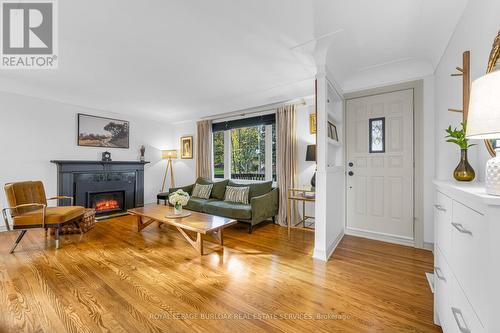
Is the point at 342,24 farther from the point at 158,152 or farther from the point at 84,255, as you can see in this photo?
the point at 158,152

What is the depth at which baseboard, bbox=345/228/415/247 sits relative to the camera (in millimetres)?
2959

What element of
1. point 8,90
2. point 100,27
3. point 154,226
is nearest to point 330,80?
point 100,27

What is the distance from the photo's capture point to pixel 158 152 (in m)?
6.00

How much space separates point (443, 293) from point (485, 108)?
3.82 feet

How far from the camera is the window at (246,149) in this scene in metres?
4.52

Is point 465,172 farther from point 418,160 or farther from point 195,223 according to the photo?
point 195,223

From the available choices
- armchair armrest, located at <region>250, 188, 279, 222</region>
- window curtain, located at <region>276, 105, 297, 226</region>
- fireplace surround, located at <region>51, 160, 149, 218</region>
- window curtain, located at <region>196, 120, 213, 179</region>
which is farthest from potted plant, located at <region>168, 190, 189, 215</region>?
fireplace surround, located at <region>51, 160, 149, 218</region>

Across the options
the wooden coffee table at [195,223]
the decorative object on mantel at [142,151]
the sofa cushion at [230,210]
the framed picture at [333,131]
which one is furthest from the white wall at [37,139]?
the framed picture at [333,131]

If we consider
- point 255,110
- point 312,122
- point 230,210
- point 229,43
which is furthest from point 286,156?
point 229,43

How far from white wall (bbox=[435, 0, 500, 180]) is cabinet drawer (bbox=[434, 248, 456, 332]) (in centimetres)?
72

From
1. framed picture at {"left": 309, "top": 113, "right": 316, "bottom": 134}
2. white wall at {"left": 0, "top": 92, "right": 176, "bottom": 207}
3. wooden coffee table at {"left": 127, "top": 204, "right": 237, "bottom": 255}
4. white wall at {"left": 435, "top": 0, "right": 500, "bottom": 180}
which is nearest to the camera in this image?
white wall at {"left": 435, "top": 0, "right": 500, "bottom": 180}

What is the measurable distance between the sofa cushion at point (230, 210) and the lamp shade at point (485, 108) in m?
2.98

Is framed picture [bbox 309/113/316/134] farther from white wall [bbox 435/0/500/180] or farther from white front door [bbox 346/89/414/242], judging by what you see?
white wall [bbox 435/0/500/180]

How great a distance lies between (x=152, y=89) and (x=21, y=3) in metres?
2.07
